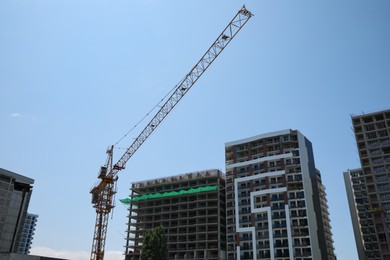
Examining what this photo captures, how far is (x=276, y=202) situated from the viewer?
357 feet

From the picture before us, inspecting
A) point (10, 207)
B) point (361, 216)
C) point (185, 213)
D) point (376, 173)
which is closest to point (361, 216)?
point (361, 216)

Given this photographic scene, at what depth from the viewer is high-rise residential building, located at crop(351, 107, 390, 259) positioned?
10681 centimetres

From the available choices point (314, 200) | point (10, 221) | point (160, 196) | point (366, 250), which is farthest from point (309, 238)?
point (10, 221)

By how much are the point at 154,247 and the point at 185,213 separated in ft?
146

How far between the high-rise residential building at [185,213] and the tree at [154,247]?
32.8 meters

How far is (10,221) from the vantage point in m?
92.9

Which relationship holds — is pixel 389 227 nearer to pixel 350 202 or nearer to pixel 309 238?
pixel 309 238

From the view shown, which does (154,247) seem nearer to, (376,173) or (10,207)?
(10,207)

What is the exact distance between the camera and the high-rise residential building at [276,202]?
102125 mm

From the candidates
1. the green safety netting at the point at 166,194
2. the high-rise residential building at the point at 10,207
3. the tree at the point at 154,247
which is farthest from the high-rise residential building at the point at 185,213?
the high-rise residential building at the point at 10,207

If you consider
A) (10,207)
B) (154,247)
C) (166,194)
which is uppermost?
(166,194)

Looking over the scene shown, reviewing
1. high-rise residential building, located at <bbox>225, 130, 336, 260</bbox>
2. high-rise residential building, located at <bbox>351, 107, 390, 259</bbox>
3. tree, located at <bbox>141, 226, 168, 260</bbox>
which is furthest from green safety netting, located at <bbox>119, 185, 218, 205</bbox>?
high-rise residential building, located at <bbox>351, 107, 390, 259</bbox>

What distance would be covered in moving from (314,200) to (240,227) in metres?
24.1

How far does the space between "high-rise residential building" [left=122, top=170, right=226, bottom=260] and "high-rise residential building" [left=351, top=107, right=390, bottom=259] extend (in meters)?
46.4
